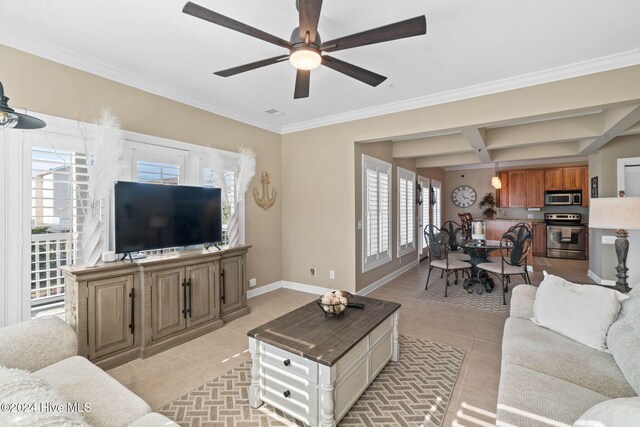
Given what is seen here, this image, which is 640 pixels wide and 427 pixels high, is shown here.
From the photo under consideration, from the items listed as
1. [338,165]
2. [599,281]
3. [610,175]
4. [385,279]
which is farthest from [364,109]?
[599,281]

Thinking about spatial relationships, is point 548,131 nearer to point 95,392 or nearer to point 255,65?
point 255,65

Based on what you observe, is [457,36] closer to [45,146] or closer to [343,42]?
[343,42]

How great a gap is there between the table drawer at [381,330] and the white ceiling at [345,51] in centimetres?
242

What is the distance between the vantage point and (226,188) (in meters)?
3.97

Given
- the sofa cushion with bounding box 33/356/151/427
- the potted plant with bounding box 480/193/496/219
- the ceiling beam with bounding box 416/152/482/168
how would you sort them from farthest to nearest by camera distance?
the potted plant with bounding box 480/193/496/219
the ceiling beam with bounding box 416/152/482/168
the sofa cushion with bounding box 33/356/151/427

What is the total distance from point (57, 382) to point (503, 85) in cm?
451

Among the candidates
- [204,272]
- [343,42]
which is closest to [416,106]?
[343,42]

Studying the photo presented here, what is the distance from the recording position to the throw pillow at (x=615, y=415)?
0.96 m

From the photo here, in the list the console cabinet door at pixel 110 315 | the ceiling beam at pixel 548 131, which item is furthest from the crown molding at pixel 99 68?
the ceiling beam at pixel 548 131

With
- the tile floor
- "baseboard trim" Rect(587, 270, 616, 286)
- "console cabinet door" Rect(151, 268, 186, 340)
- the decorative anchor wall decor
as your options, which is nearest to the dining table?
the tile floor

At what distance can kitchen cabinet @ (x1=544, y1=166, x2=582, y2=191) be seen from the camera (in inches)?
307

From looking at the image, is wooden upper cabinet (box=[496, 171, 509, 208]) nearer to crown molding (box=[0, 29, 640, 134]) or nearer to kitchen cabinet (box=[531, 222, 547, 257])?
kitchen cabinet (box=[531, 222, 547, 257])

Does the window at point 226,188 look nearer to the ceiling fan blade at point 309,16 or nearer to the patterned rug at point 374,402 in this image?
the patterned rug at point 374,402

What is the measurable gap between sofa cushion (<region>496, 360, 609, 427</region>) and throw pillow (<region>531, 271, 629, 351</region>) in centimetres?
60
